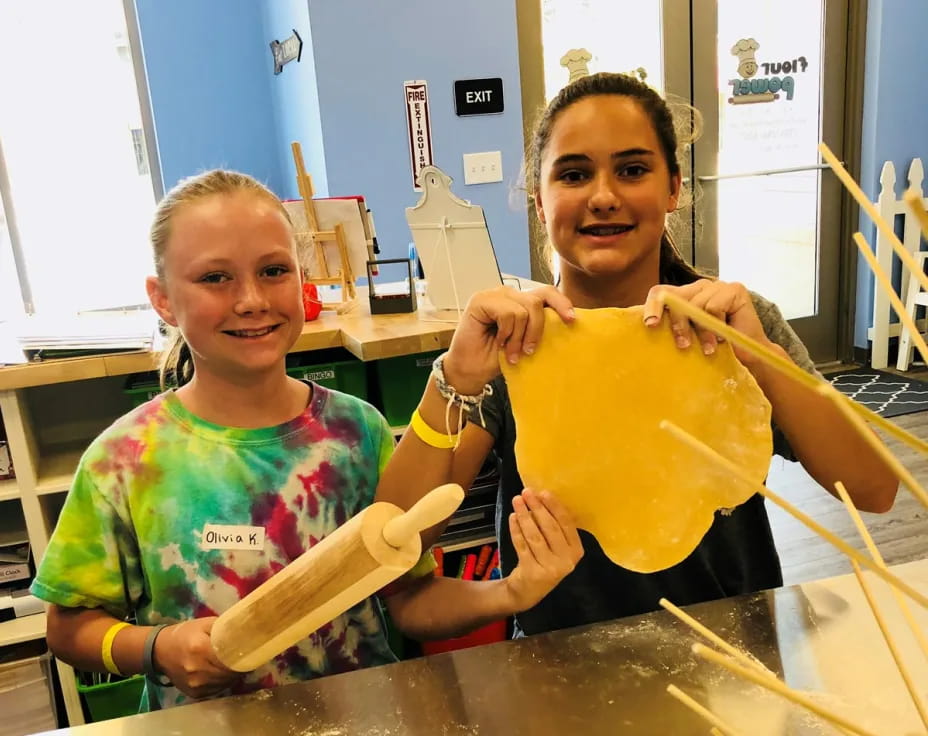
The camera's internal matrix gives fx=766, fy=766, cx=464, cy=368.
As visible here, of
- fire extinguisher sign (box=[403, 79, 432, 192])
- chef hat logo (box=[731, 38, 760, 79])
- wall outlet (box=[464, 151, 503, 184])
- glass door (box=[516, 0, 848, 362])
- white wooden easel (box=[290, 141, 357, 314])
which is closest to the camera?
white wooden easel (box=[290, 141, 357, 314])

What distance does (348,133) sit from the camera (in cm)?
303

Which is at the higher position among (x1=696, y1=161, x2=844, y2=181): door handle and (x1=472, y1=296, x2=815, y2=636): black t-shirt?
(x1=696, y1=161, x2=844, y2=181): door handle

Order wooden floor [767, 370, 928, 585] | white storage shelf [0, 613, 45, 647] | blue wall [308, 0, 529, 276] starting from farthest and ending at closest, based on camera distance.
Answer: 1. blue wall [308, 0, 529, 276]
2. wooden floor [767, 370, 928, 585]
3. white storage shelf [0, 613, 45, 647]

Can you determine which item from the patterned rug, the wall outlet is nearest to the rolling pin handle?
the wall outlet

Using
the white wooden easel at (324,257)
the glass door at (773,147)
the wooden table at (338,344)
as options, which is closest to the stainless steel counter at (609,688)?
the wooden table at (338,344)

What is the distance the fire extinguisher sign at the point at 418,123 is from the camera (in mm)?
3062

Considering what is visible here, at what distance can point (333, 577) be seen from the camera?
1.91 ft

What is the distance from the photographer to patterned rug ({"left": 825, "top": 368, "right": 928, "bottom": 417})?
3250 millimetres

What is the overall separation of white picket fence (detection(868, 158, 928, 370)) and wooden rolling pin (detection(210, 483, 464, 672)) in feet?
11.1

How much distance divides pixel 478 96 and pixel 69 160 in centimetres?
Answer: 196

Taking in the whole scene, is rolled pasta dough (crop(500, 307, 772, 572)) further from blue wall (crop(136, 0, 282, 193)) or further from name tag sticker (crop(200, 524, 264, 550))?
blue wall (crop(136, 0, 282, 193))

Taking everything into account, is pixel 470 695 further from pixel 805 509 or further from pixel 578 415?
pixel 805 509

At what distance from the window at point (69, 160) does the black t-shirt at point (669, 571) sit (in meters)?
3.12

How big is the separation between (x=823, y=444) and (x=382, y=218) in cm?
251
